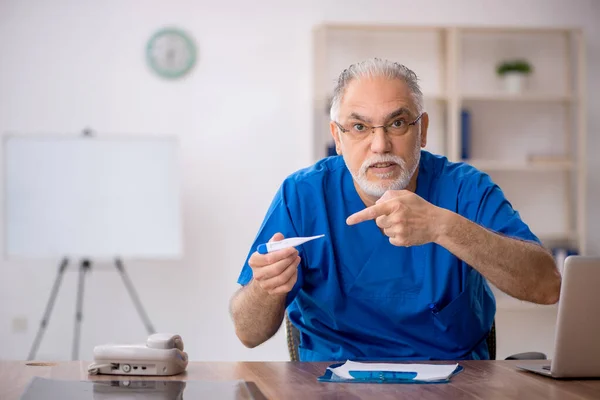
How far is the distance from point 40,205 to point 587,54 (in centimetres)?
338

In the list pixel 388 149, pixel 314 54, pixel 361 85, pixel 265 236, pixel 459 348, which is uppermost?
pixel 314 54

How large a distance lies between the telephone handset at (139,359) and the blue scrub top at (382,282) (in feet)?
1.39

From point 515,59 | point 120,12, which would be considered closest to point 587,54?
point 515,59

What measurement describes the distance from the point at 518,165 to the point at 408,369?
3.27 metres

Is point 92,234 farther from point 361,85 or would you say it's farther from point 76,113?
point 361,85

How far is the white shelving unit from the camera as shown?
15.4ft

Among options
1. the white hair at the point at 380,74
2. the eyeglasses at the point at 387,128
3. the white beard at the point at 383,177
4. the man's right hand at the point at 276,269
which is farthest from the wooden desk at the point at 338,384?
the white hair at the point at 380,74

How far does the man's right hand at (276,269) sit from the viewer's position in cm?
166

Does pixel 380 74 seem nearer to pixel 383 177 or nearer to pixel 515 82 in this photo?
pixel 383 177

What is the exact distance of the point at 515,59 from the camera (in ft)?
16.3

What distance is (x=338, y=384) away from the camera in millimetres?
1434

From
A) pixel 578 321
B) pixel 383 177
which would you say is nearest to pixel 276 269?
pixel 383 177

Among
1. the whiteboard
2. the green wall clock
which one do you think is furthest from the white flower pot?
the whiteboard

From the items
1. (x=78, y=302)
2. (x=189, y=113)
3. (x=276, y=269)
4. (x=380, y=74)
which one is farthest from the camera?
(x=189, y=113)
